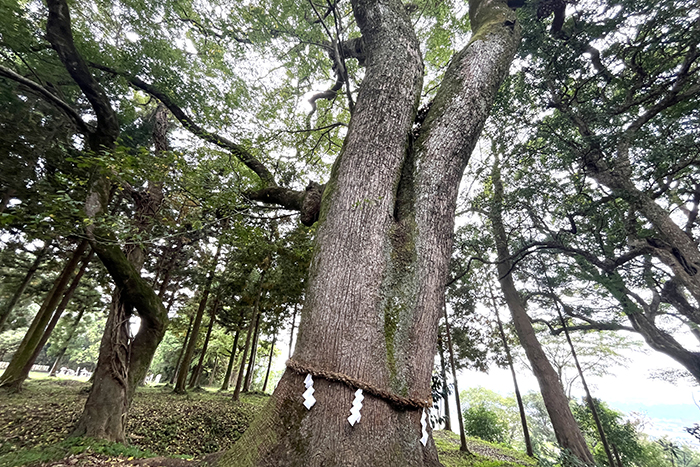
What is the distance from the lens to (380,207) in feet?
5.28

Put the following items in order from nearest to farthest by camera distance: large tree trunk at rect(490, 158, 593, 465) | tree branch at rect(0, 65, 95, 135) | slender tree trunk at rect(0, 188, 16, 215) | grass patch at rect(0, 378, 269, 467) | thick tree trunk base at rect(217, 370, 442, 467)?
thick tree trunk base at rect(217, 370, 442, 467)
tree branch at rect(0, 65, 95, 135)
grass patch at rect(0, 378, 269, 467)
large tree trunk at rect(490, 158, 593, 465)
slender tree trunk at rect(0, 188, 16, 215)

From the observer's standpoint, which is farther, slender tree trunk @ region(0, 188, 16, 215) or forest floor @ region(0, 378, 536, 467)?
slender tree trunk @ region(0, 188, 16, 215)

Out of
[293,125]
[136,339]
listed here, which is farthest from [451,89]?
[136,339]

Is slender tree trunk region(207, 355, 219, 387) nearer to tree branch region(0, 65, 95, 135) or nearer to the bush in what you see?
the bush

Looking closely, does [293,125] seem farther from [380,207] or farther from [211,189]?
[380,207]

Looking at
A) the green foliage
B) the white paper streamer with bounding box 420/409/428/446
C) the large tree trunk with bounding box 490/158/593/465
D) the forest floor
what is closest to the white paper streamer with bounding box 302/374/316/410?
the white paper streamer with bounding box 420/409/428/446

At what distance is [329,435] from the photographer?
1.06m

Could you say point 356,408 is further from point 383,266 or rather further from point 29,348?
point 29,348

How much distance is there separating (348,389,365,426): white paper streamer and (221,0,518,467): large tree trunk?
2cm

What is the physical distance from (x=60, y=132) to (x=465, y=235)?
10.3 metres

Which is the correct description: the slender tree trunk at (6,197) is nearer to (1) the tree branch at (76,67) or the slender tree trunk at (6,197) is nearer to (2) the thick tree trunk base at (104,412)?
(1) the tree branch at (76,67)

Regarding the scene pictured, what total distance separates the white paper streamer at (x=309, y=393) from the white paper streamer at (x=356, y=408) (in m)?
0.17

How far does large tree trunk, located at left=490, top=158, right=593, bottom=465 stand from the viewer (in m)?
5.47

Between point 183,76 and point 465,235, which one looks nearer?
point 183,76
